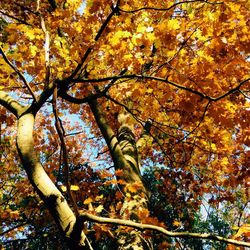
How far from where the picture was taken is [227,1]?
3.95 meters

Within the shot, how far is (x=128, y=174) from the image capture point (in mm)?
5152

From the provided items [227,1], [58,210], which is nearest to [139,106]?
[227,1]

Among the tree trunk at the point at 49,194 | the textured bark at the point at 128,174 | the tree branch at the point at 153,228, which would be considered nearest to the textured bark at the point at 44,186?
the tree trunk at the point at 49,194

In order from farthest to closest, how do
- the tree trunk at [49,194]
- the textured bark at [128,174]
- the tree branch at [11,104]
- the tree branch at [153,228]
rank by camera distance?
the textured bark at [128,174]
the tree branch at [11,104]
the tree trunk at [49,194]
the tree branch at [153,228]

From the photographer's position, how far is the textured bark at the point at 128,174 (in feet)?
13.4

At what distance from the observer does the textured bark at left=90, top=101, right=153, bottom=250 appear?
407 centimetres

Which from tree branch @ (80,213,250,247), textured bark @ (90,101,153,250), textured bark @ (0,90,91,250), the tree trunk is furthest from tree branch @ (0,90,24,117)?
textured bark @ (90,101,153,250)

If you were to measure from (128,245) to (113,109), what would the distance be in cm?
417

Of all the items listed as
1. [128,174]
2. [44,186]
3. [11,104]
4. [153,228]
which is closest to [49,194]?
[44,186]

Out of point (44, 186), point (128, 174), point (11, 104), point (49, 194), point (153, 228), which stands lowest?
point (153, 228)

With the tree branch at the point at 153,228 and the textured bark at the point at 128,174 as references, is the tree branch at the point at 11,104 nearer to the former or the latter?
the tree branch at the point at 153,228

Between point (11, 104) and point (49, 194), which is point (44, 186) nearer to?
point (49, 194)

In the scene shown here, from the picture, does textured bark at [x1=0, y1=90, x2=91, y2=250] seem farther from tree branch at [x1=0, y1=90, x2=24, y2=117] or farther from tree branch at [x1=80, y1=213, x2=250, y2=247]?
tree branch at [x1=80, y1=213, x2=250, y2=247]

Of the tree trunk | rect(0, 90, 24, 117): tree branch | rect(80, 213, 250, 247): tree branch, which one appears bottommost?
rect(80, 213, 250, 247): tree branch
